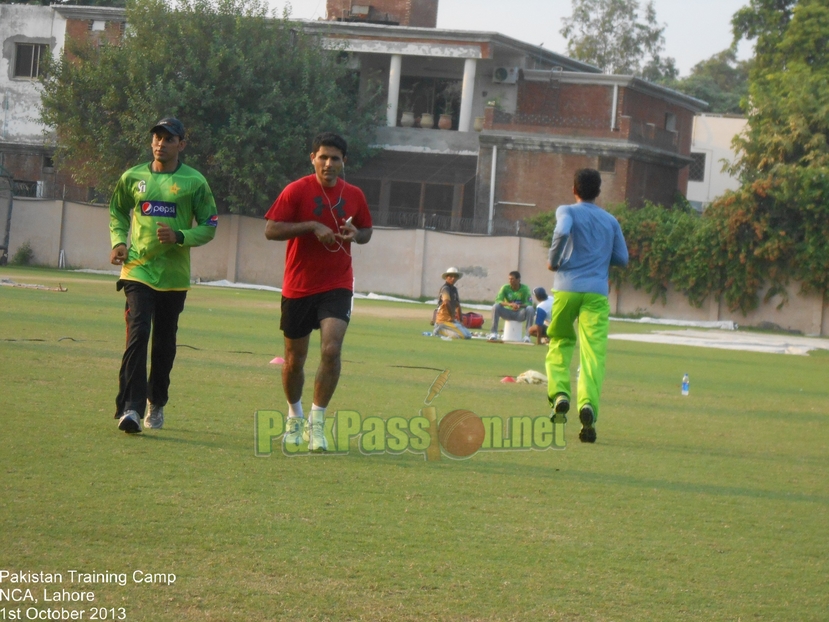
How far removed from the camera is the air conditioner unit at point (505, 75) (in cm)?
4603

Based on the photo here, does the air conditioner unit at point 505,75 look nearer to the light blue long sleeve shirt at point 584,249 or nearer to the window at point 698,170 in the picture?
the window at point 698,170

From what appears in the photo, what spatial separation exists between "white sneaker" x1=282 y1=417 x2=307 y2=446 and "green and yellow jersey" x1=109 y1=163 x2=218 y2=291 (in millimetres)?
1278

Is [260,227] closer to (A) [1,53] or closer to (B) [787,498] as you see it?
(A) [1,53]

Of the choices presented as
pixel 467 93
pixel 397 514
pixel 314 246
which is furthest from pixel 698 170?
pixel 397 514

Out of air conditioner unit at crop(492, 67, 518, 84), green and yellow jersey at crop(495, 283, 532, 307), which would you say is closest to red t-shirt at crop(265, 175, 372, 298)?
green and yellow jersey at crop(495, 283, 532, 307)

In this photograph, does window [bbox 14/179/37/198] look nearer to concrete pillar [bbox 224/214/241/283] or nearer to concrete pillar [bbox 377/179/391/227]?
concrete pillar [bbox 224/214/241/283]

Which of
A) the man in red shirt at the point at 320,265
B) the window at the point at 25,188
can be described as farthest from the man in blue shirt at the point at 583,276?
the window at the point at 25,188

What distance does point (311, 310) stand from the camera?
7703mm

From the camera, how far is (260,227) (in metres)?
42.3

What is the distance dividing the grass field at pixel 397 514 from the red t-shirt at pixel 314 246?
1183 millimetres

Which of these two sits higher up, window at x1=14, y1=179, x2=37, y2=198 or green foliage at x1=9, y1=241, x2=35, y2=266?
window at x1=14, y1=179, x2=37, y2=198

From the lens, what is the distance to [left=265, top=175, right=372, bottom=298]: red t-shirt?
7629 mm

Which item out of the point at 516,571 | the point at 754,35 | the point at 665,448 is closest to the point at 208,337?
the point at 665,448

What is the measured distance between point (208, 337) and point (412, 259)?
24.0 meters
